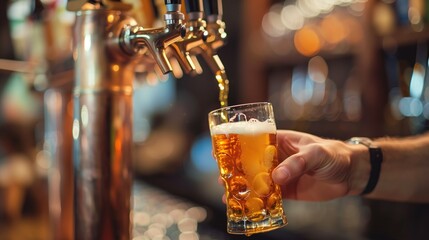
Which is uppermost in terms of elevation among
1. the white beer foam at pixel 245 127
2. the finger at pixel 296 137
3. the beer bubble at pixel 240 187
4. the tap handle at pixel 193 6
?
the tap handle at pixel 193 6

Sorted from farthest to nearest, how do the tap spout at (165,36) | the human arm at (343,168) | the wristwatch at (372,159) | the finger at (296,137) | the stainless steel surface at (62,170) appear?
the stainless steel surface at (62,170) → the wristwatch at (372,159) → the finger at (296,137) → the human arm at (343,168) → the tap spout at (165,36)

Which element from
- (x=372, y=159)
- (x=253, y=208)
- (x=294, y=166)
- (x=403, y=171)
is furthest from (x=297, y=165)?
(x=403, y=171)

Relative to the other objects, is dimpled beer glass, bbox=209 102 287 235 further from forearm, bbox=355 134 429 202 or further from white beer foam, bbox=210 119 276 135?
forearm, bbox=355 134 429 202

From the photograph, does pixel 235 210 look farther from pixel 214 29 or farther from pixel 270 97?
pixel 270 97

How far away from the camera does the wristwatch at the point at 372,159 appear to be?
1.50m

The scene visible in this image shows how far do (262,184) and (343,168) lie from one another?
14.8 inches

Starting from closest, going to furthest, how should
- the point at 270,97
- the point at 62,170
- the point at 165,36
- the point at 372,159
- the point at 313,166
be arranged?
the point at 165,36
the point at 313,166
the point at 372,159
the point at 62,170
the point at 270,97

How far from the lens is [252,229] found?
1074mm

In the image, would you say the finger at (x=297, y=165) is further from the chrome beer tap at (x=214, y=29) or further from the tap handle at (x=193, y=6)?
the tap handle at (x=193, y=6)

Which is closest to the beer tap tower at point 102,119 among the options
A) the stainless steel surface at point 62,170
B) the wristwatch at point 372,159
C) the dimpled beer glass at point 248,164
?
the dimpled beer glass at point 248,164

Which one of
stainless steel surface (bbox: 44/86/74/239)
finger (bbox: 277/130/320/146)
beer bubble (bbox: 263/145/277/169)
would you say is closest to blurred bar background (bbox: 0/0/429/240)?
stainless steel surface (bbox: 44/86/74/239)

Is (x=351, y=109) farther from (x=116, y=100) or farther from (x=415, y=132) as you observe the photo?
(x=116, y=100)

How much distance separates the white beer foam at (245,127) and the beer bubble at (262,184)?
9 cm

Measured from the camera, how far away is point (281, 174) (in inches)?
41.6
